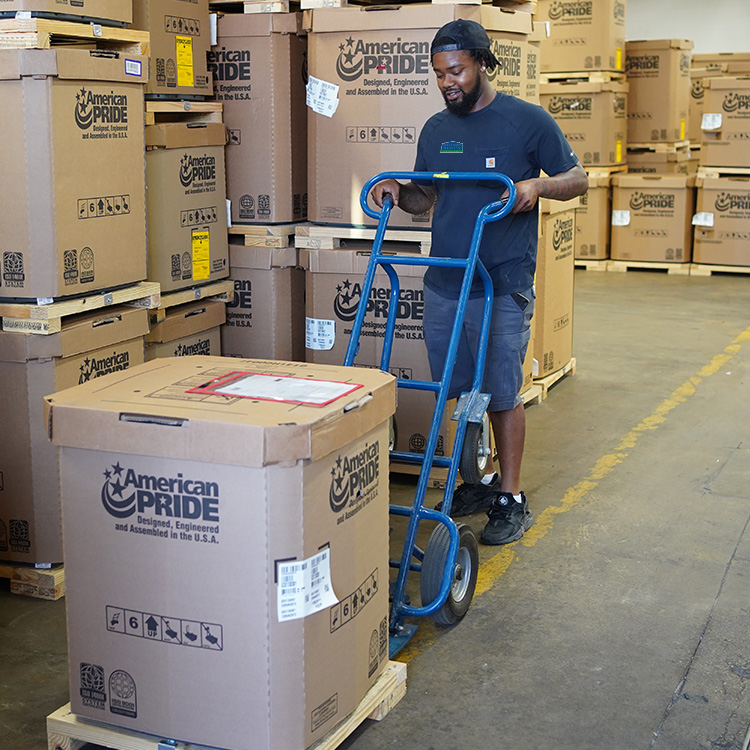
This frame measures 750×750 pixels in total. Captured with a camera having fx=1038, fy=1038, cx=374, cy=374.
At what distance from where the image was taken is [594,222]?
11492 millimetres

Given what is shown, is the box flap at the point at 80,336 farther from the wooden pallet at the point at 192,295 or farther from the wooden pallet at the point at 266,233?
the wooden pallet at the point at 266,233

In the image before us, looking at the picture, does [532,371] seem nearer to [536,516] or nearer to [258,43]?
[536,516]

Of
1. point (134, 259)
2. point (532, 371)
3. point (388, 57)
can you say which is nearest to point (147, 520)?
point (134, 259)

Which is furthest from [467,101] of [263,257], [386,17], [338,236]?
[263,257]

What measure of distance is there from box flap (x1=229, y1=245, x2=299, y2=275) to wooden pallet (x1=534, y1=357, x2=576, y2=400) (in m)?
2.07

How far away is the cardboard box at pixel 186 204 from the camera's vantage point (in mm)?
4484

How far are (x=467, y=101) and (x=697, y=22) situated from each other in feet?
42.6

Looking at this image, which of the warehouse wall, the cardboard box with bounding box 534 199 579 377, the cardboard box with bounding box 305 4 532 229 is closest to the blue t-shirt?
the cardboard box with bounding box 305 4 532 229

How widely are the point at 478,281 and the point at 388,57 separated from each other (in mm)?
1293

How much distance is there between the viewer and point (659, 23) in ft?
51.0

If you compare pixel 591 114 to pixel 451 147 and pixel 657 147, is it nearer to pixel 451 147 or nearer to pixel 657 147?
pixel 657 147

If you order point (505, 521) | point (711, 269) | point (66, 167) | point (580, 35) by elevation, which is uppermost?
point (580, 35)

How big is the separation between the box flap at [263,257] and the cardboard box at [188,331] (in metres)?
0.25

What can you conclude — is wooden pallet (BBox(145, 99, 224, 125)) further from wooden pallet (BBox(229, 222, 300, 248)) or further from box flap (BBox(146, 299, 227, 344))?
box flap (BBox(146, 299, 227, 344))
